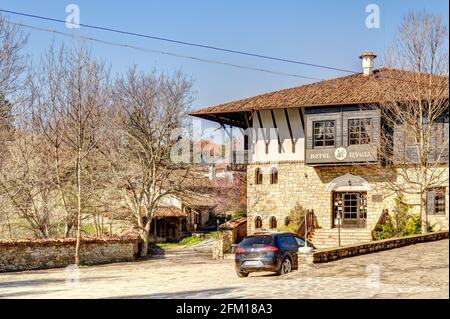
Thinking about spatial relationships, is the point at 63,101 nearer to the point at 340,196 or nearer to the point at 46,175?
the point at 46,175

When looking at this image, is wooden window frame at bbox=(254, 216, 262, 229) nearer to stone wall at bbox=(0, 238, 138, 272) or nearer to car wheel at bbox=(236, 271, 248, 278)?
stone wall at bbox=(0, 238, 138, 272)

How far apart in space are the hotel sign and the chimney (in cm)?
647

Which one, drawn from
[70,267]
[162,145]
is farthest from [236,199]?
[70,267]

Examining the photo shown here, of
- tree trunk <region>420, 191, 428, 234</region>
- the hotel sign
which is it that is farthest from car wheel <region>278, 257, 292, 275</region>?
the hotel sign

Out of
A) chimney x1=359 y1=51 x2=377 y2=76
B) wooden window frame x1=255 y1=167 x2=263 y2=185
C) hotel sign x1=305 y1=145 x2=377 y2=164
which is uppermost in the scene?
chimney x1=359 y1=51 x2=377 y2=76

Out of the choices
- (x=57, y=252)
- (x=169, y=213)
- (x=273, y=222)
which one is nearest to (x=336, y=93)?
(x=273, y=222)

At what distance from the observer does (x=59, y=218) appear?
3481 cm

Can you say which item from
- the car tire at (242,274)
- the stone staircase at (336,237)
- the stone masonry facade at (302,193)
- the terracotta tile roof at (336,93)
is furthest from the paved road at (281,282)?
the terracotta tile roof at (336,93)

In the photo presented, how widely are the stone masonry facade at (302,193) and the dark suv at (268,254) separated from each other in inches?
573

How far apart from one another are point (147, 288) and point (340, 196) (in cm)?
1904

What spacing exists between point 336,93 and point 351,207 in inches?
252

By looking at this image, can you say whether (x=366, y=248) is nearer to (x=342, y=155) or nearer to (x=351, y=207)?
(x=342, y=155)

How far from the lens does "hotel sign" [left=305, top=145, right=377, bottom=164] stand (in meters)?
Result: 33.0

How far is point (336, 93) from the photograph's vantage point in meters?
35.7
